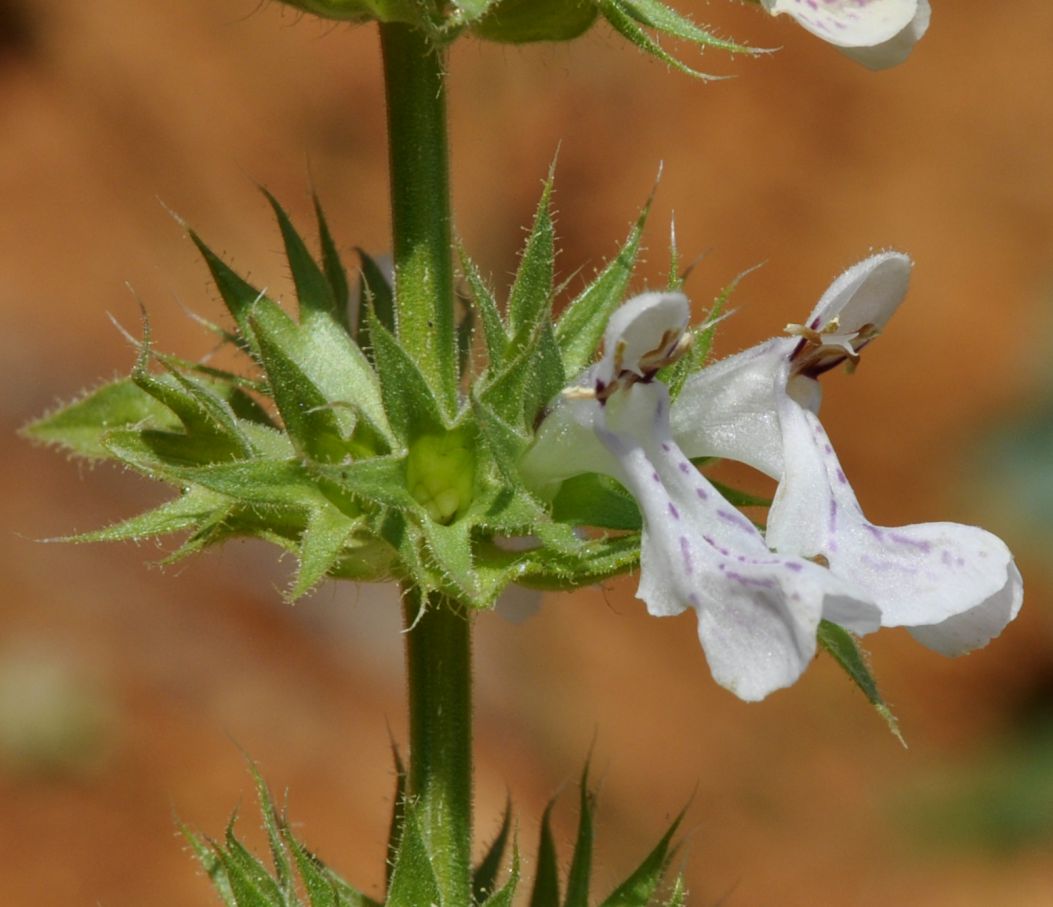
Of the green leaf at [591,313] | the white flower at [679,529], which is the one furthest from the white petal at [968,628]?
the green leaf at [591,313]

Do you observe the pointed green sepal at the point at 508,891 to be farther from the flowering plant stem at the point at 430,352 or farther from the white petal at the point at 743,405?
the white petal at the point at 743,405

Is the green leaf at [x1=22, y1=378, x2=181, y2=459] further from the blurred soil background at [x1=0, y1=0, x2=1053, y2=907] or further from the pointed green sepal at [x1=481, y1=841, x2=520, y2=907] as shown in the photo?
the blurred soil background at [x1=0, y1=0, x2=1053, y2=907]

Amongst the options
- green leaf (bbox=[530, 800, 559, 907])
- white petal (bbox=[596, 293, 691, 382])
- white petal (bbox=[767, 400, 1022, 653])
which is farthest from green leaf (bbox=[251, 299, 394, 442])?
green leaf (bbox=[530, 800, 559, 907])

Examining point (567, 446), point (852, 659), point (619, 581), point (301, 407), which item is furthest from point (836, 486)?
point (619, 581)

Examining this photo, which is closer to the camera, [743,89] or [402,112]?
[402,112]

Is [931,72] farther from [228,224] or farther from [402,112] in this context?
[402,112]

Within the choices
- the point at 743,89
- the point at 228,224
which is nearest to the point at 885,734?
the point at 743,89
